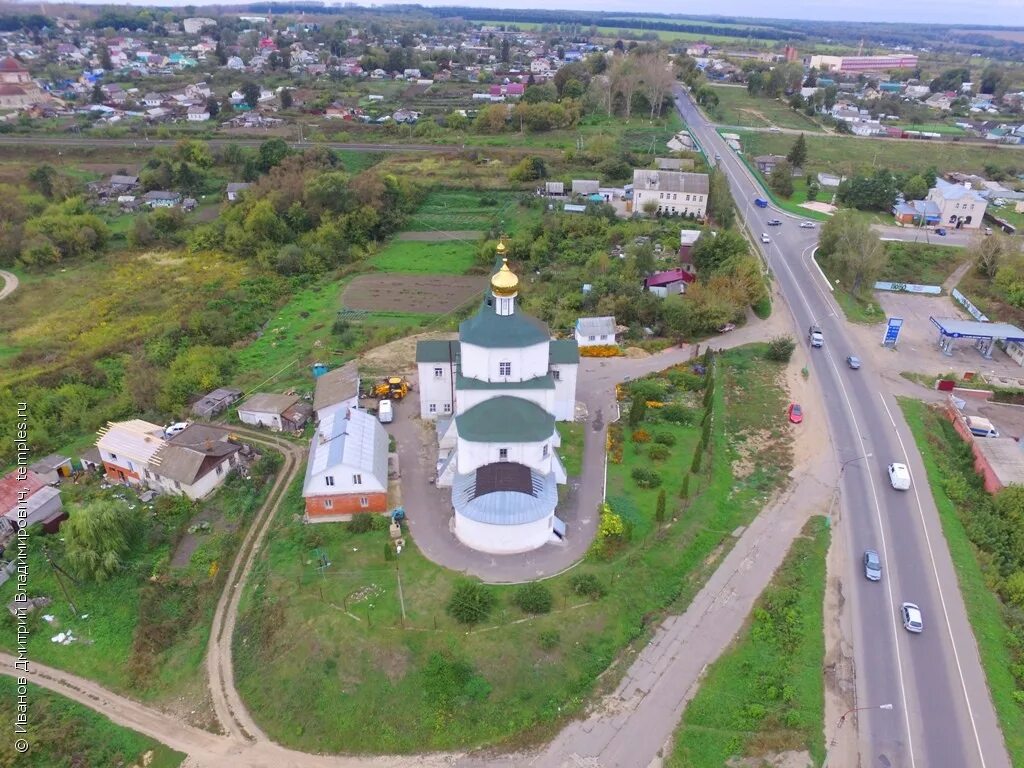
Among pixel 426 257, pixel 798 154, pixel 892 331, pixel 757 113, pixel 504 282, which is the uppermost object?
pixel 504 282

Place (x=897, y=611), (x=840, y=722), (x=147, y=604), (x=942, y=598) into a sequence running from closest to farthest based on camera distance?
(x=840, y=722)
(x=897, y=611)
(x=942, y=598)
(x=147, y=604)

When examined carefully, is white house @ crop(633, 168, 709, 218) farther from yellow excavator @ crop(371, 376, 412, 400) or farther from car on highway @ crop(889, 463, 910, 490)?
car on highway @ crop(889, 463, 910, 490)

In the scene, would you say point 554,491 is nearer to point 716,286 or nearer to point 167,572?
point 167,572

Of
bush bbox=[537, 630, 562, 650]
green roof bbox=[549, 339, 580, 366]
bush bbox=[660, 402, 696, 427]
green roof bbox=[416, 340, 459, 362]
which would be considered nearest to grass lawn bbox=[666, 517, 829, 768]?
bush bbox=[537, 630, 562, 650]

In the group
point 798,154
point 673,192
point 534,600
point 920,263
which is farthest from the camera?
point 798,154

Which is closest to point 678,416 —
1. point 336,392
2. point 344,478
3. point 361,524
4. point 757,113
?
point 361,524

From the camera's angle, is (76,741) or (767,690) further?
(767,690)

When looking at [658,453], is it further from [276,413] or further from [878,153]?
[878,153]

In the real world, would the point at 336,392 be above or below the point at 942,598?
above

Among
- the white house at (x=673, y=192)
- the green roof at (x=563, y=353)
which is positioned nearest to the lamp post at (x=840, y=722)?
the green roof at (x=563, y=353)
